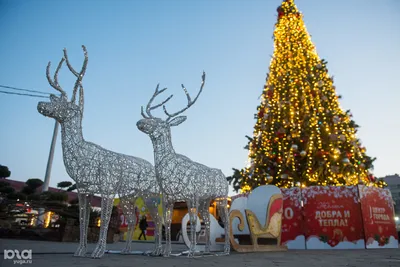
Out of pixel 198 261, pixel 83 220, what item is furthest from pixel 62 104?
pixel 198 261

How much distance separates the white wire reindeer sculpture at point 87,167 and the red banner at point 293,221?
5224 millimetres

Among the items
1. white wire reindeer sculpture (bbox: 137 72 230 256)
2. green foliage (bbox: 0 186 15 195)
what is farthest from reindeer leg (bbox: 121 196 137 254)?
green foliage (bbox: 0 186 15 195)

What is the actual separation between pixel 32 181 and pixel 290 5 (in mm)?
13672

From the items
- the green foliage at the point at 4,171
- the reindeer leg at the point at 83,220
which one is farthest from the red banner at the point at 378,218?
the green foliage at the point at 4,171

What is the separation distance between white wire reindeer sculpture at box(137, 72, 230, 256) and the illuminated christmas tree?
4684 millimetres

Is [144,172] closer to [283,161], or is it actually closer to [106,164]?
[106,164]

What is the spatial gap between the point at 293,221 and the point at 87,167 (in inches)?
279

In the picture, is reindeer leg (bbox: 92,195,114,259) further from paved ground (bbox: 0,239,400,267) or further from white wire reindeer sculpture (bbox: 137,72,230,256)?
white wire reindeer sculpture (bbox: 137,72,230,256)

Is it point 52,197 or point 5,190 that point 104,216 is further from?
point 5,190

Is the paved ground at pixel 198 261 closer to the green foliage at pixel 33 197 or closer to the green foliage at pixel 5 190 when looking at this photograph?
the green foliage at pixel 33 197

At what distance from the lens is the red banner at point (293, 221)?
10.1 metres

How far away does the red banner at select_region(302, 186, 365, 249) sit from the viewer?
9781mm

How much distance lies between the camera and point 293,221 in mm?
10328

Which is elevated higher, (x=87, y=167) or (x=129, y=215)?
(x=87, y=167)
